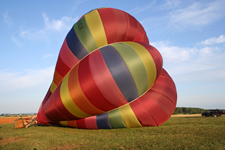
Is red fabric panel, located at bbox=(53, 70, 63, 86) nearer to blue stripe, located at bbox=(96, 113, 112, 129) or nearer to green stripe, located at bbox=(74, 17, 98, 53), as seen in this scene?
green stripe, located at bbox=(74, 17, 98, 53)

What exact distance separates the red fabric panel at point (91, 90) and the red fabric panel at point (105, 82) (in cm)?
19

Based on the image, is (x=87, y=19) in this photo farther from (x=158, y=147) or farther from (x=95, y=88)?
(x=158, y=147)

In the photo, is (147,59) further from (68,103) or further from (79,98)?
(68,103)

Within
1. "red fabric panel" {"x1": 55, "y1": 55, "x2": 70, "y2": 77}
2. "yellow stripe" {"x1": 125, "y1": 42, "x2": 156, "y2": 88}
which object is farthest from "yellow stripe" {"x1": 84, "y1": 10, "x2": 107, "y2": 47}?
"red fabric panel" {"x1": 55, "y1": 55, "x2": 70, "y2": 77}

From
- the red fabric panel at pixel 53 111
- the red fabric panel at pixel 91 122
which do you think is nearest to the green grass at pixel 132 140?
the red fabric panel at pixel 91 122

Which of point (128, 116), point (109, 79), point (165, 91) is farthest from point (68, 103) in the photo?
point (165, 91)

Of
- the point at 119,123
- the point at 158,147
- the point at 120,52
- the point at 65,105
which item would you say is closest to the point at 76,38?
the point at 120,52

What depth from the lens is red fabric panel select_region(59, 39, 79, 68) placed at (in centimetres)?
1005

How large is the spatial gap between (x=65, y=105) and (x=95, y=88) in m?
2.44

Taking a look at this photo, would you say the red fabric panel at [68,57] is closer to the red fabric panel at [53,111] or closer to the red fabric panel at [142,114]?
the red fabric panel at [53,111]

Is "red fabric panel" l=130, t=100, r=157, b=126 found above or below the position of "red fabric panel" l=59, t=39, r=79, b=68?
below

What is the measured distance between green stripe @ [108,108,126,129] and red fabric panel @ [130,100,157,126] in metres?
0.90

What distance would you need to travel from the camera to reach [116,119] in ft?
29.7

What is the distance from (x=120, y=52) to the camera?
905 cm
